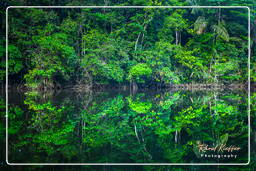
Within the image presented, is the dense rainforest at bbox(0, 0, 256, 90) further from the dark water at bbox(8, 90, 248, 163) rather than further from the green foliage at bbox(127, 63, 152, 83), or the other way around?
the dark water at bbox(8, 90, 248, 163)

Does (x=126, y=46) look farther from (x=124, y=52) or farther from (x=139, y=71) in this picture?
(x=139, y=71)

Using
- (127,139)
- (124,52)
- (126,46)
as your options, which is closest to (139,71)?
(124,52)

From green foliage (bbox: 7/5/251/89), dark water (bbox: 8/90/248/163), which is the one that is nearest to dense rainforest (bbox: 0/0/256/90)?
green foliage (bbox: 7/5/251/89)

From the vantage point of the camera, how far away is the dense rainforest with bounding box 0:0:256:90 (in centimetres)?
941

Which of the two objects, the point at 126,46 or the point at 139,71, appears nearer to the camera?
the point at 139,71

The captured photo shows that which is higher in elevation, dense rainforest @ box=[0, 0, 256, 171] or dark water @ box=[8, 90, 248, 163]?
dense rainforest @ box=[0, 0, 256, 171]

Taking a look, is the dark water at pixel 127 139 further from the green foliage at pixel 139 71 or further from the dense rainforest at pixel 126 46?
the green foliage at pixel 139 71

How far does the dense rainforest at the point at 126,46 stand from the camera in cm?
941

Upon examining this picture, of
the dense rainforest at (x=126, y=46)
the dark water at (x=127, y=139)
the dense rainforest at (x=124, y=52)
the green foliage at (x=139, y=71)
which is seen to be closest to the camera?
the dark water at (x=127, y=139)

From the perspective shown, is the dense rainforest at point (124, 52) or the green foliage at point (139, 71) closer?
the dense rainforest at point (124, 52)

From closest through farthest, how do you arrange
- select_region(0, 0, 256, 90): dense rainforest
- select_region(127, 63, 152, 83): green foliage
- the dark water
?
the dark water < select_region(0, 0, 256, 90): dense rainforest < select_region(127, 63, 152, 83): green foliage

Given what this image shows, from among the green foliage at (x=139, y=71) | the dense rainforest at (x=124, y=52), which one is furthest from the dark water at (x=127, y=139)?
the green foliage at (x=139, y=71)

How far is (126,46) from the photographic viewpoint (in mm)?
10766

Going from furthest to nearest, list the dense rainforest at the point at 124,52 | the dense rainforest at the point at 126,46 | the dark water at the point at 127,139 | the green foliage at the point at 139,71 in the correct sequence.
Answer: the green foliage at the point at 139,71
the dense rainforest at the point at 126,46
the dense rainforest at the point at 124,52
the dark water at the point at 127,139
